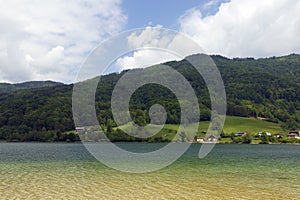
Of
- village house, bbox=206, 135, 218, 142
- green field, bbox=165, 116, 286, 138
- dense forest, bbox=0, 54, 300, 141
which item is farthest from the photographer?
dense forest, bbox=0, 54, 300, 141

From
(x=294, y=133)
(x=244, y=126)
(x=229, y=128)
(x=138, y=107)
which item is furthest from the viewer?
(x=138, y=107)

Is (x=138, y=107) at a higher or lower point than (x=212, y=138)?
higher

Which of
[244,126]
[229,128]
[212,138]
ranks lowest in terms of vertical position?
[212,138]

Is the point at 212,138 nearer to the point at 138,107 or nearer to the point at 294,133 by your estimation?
the point at 294,133

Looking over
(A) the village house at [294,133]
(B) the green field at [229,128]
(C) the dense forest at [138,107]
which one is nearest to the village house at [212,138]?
(B) the green field at [229,128]

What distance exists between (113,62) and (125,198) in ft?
33.2

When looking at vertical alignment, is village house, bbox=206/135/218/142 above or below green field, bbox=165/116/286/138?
below

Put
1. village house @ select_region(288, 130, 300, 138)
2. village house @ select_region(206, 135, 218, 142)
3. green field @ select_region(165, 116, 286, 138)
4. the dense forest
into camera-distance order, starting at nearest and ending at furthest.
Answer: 1. village house @ select_region(206, 135, 218, 142)
2. green field @ select_region(165, 116, 286, 138)
3. the dense forest
4. village house @ select_region(288, 130, 300, 138)

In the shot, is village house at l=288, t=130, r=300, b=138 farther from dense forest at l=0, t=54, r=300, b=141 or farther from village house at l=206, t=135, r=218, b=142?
village house at l=206, t=135, r=218, b=142

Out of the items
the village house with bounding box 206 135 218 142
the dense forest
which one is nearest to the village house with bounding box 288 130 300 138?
the dense forest

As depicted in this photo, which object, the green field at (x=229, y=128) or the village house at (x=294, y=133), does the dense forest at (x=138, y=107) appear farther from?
the village house at (x=294, y=133)

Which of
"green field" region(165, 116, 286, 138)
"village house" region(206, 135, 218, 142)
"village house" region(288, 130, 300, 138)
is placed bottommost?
"village house" region(206, 135, 218, 142)

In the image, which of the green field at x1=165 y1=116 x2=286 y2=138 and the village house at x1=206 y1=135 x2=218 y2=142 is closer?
the village house at x1=206 y1=135 x2=218 y2=142

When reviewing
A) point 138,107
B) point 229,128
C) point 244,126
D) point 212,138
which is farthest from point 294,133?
point 138,107
